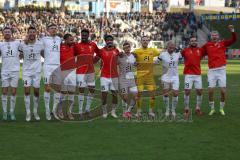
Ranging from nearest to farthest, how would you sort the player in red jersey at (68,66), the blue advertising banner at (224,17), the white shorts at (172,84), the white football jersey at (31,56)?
the white football jersey at (31,56), the player in red jersey at (68,66), the white shorts at (172,84), the blue advertising banner at (224,17)

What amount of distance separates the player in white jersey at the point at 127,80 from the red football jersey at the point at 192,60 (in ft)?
5.34

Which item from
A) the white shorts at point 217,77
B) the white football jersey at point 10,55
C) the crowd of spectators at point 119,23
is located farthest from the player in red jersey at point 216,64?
the crowd of spectators at point 119,23

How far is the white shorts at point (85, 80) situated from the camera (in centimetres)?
1586

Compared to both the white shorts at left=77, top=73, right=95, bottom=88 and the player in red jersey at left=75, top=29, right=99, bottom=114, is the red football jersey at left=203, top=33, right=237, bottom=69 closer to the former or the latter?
the player in red jersey at left=75, top=29, right=99, bottom=114

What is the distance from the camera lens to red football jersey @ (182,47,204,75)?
16531mm

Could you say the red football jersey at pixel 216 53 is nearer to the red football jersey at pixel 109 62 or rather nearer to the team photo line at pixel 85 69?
the team photo line at pixel 85 69

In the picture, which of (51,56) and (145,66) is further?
(145,66)

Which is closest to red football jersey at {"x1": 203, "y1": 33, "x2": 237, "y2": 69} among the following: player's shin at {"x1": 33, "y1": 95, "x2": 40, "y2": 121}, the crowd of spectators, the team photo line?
the team photo line

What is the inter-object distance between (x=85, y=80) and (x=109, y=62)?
82 cm

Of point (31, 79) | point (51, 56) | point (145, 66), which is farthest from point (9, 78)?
point (145, 66)

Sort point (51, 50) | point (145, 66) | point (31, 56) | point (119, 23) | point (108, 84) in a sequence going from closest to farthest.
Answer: point (31, 56) → point (51, 50) → point (145, 66) → point (108, 84) → point (119, 23)

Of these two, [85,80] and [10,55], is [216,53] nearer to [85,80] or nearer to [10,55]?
[85,80]

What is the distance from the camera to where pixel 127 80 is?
1622cm

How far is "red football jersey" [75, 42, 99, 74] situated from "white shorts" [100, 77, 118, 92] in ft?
1.46
